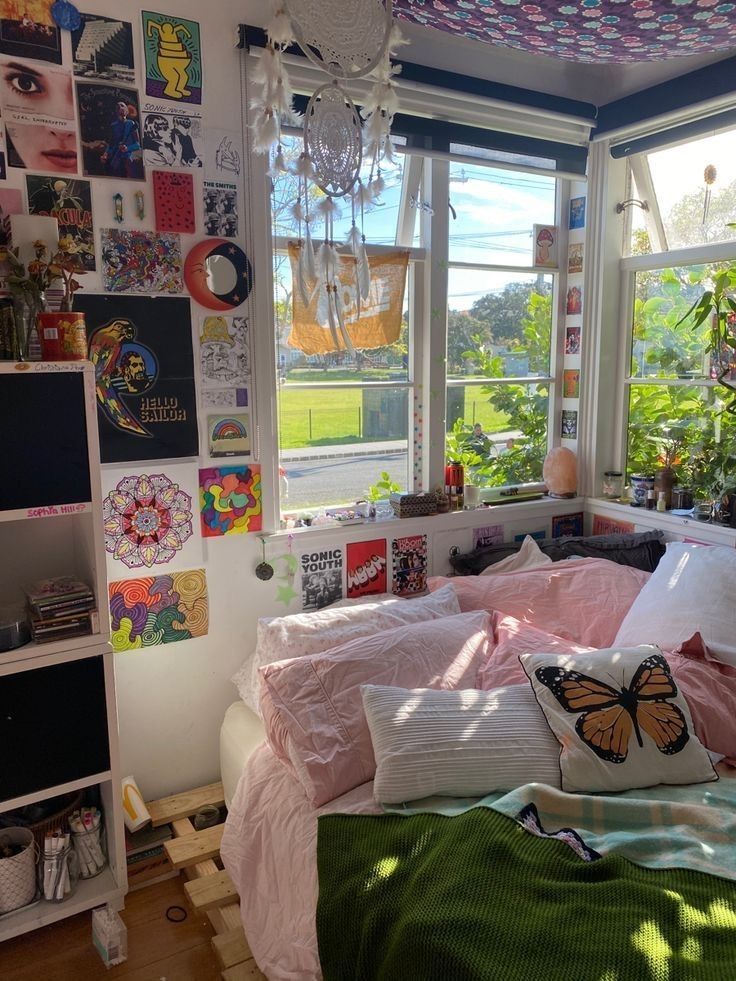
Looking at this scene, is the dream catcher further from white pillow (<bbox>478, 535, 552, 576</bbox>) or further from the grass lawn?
white pillow (<bbox>478, 535, 552, 576</bbox>)

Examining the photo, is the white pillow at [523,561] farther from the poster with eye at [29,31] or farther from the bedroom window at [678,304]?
the poster with eye at [29,31]

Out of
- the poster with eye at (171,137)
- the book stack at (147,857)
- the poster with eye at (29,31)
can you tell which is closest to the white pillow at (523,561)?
the book stack at (147,857)

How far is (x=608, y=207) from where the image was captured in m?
3.20

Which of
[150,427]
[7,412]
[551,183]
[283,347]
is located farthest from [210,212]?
[551,183]

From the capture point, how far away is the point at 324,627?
2377mm

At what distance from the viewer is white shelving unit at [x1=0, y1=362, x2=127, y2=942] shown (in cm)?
184

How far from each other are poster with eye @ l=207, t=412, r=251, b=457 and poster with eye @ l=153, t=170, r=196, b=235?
60 cm

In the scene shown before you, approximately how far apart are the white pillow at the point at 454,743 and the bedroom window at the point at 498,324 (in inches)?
56.5

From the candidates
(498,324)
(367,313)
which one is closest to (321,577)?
(367,313)

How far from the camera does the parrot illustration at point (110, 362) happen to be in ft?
7.36

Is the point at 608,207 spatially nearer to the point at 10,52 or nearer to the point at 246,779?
the point at 10,52

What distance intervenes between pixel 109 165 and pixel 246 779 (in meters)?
1.84

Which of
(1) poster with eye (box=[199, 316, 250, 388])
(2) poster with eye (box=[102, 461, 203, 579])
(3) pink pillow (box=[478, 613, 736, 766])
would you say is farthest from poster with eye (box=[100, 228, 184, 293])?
(3) pink pillow (box=[478, 613, 736, 766])

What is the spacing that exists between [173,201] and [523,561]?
186 centimetres
